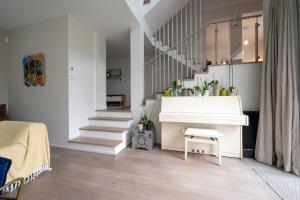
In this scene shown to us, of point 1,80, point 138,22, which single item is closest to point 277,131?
point 138,22

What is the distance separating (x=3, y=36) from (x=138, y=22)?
134 inches

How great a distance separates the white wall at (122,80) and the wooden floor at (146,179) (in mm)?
4250

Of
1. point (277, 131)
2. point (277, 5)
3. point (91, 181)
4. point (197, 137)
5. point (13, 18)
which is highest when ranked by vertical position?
point (13, 18)

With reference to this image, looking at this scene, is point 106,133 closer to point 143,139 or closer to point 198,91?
point 143,139

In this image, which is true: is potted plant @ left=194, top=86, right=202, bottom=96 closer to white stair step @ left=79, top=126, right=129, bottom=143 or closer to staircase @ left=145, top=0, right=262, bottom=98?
staircase @ left=145, top=0, right=262, bottom=98

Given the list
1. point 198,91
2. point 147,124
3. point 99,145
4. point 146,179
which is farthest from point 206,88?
point 99,145

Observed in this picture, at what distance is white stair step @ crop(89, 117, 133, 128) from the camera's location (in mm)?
3430

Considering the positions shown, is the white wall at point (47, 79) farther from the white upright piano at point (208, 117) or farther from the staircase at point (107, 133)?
the white upright piano at point (208, 117)

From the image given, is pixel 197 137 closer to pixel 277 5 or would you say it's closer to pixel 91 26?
pixel 277 5

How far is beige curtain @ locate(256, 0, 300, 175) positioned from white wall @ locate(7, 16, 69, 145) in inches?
143

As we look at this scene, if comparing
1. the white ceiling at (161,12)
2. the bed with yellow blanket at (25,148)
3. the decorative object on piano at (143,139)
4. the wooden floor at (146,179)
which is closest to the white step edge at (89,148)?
the wooden floor at (146,179)

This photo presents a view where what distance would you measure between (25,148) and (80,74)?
1.91 m

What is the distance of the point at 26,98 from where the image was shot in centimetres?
353

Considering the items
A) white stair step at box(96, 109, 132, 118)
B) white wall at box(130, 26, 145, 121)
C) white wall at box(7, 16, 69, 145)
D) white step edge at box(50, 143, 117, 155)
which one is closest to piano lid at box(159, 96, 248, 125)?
white wall at box(130, 26, 145, 121)
